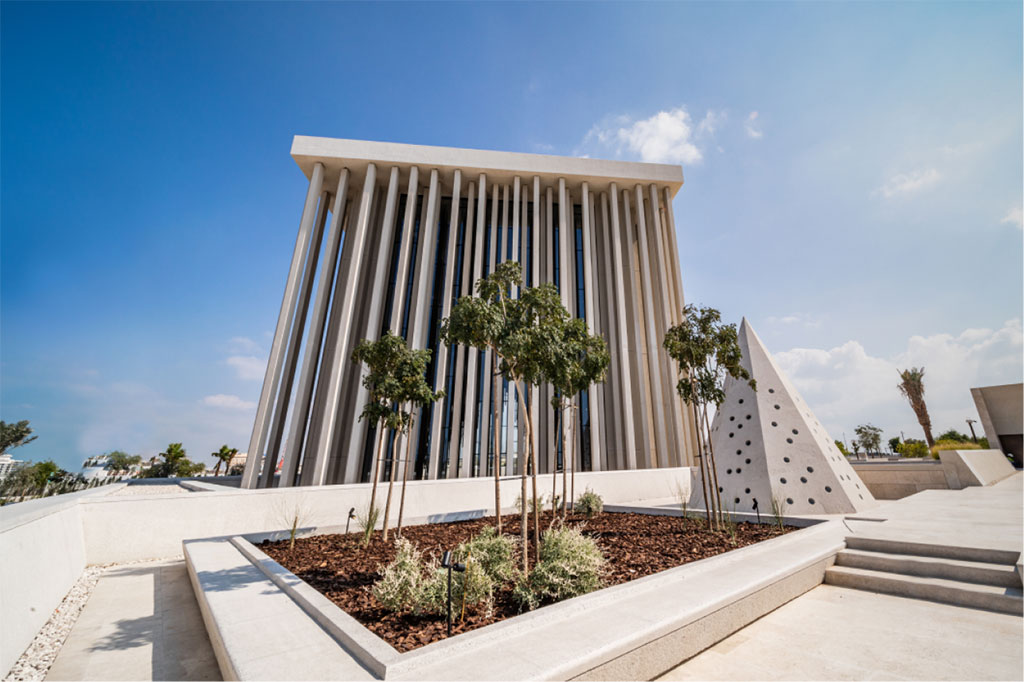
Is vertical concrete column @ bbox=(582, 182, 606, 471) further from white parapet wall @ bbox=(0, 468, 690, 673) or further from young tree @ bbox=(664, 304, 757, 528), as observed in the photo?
young tree @ bbox=(664, 304, 757, 528)

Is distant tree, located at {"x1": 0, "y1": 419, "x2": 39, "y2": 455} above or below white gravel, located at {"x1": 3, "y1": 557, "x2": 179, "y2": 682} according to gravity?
above

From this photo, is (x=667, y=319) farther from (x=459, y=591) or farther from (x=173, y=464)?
(x=173, y=464)

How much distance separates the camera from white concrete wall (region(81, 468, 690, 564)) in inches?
278

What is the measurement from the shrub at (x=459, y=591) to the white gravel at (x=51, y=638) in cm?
315

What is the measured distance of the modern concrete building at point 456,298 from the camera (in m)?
16.0

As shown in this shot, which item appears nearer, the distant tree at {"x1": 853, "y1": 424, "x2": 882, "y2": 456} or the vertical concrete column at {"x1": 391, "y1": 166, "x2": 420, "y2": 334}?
the vertical concrete column at {"x1": 391, "y1": 166, "x2": 420, "y2": 334}

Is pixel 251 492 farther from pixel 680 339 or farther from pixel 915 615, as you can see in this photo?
pixel 915 615

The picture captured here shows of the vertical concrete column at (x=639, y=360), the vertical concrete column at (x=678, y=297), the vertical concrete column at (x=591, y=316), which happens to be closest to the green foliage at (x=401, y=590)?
the vertical concrete column at (x=591, y=316)

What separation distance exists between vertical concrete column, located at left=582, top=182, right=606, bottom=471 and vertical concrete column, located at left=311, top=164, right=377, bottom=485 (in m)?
9.69

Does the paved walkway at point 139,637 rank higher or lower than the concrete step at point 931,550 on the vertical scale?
lower

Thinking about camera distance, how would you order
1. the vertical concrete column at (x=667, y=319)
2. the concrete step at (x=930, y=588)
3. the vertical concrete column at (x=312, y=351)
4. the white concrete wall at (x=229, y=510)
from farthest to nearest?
the vertical concrete column at (x=667, y=319) < the vertical concrete column at (x=312, y=351) < the white concrete wall at (x=229, y=510) < the concrete step at (x=930, y=588)

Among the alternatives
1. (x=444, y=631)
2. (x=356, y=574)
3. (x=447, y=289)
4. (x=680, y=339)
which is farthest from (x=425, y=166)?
(x=444, y=631)

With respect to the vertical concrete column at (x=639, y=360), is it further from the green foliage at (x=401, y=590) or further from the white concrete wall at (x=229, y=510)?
the green foliage at (x=401, y=590)

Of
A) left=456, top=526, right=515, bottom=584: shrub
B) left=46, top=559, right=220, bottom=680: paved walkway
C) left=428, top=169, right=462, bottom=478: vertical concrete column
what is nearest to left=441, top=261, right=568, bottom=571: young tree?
left=456, top=526, right=515, bottom=584: shrub
